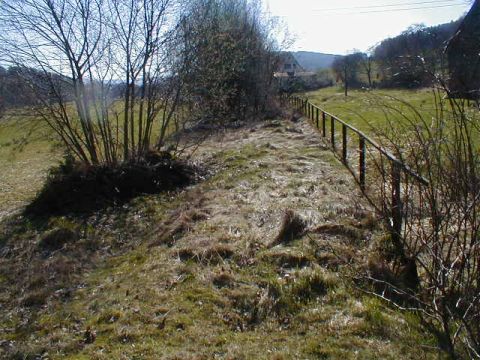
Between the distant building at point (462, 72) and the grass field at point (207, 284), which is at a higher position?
the distant building at point (462, 72)

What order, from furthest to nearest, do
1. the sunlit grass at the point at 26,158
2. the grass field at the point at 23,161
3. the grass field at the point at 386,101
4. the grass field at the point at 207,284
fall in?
the grass field at the point at 23,161
the sunlit grass at the point at 26,158
the grass field at the point at 207,284
the grass field at the point at 386,101

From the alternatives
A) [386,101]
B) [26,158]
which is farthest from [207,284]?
[26,158]

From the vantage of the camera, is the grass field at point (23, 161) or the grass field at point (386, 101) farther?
the grass field at point (23, 161)

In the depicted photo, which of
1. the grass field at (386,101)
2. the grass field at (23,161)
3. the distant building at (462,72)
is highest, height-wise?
the distant building at (462,72)

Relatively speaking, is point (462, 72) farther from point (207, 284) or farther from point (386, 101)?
point (207, 284)

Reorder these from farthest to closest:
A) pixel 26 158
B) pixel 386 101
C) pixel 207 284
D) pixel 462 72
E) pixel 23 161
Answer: pixel 26 158 → pixel 23 161 → pixel 207 284 → pixel 386 101 → pixel 462 72

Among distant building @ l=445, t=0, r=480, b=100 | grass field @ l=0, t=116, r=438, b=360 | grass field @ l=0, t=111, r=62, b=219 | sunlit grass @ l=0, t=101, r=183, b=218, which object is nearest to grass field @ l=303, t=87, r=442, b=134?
distant building @ l=445, t=0, r=480, b=100

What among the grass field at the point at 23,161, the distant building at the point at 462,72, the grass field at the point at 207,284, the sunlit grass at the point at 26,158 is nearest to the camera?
the distant building at the point at 462,72

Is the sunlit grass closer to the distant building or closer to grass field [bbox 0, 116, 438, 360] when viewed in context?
grass field [bbox 0, 116, 438, 360]

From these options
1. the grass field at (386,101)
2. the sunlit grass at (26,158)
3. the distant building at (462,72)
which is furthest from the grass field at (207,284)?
the sunlit grass at (26,158)

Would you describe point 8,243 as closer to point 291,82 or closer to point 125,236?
point 125,236

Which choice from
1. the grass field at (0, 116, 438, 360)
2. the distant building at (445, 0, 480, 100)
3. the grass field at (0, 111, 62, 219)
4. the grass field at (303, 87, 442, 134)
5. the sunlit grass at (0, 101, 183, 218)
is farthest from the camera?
the grass field at (0, 111, 62, 219)

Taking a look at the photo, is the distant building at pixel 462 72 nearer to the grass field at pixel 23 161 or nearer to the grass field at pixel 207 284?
the grass field at pixel 207 284

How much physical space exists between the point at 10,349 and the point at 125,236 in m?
3.54
